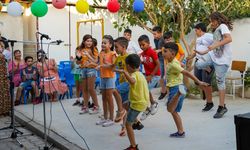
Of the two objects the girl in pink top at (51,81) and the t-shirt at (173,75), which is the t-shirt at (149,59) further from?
the girl in pink top at (51,81)

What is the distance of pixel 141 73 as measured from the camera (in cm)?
481

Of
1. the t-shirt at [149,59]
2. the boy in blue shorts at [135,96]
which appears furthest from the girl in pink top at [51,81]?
the boy in blue shorts at [135,96]

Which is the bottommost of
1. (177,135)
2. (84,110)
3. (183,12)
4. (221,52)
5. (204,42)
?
(177,135)

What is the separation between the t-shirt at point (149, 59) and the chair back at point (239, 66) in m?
3.37

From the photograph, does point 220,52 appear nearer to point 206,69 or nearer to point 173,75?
point 206,69

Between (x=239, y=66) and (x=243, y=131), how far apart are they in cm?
743

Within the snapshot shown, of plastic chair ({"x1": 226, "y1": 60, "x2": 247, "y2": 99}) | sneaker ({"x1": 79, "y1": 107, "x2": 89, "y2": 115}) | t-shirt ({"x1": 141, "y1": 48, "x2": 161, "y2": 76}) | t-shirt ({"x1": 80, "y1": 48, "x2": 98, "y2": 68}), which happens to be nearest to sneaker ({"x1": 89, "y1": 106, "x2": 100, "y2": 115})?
sneaker ({"x1": 79, "y1": 107, "x2": 89, "y2": 115})

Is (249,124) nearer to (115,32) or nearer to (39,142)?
(39,142)

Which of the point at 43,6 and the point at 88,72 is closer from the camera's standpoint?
the point at 88,72

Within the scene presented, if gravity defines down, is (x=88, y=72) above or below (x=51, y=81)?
above

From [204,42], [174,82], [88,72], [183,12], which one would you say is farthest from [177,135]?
[183,12]

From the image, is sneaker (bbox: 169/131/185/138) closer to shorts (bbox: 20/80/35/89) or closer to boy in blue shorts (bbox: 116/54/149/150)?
boy in blue shorts (bbox: 116/54/149/150)

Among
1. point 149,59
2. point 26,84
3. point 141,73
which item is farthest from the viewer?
point 26,84

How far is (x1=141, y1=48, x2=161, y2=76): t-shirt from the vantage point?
629 centimetres
